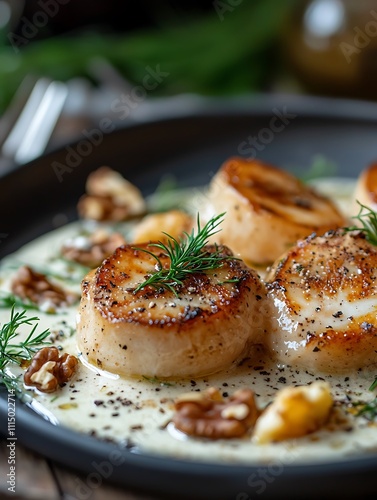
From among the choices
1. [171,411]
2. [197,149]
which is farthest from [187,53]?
[171,411]

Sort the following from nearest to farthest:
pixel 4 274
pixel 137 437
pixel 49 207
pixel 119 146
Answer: pixel 137 437 < pixel 4 274 < pixel 49 207 < pixel 119 146

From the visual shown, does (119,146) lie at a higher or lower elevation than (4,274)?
higher

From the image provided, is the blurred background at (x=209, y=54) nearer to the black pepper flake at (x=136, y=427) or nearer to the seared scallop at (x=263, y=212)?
the seared scallop at (x=263, y=212)

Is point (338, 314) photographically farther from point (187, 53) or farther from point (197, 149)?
point (187, 53)

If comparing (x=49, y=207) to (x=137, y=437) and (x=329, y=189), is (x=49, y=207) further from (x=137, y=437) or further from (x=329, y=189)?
(x=137, y=437)

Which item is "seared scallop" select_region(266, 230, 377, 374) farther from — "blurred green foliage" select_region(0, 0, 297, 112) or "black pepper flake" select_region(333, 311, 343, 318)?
"blurred green foliage" select_region(0, 0, 297, 112)

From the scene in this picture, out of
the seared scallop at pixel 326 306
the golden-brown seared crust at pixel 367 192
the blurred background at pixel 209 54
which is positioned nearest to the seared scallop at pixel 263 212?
the golden-brown seared crust at pixel 367 192

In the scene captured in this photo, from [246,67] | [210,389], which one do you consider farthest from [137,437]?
[246,67]
